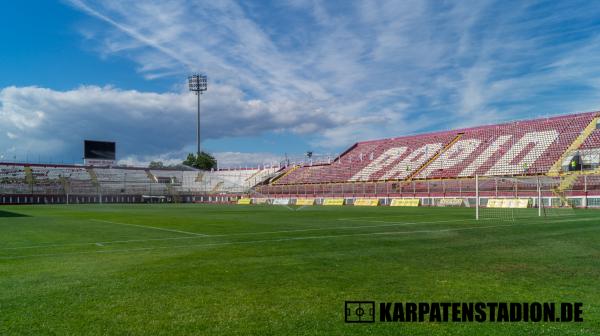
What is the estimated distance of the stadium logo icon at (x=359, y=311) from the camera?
5.02m

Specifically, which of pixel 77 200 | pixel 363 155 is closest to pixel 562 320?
pixel 363 155

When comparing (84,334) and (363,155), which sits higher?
(363,155)

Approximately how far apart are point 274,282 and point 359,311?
6.41ft

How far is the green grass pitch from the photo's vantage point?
4812mm

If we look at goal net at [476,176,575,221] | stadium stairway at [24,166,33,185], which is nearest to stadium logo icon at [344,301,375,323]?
goal net at [476,176,575,221]

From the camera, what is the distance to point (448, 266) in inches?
326

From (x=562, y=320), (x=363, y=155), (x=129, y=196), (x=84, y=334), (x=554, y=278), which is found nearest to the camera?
(x=84, y=334)

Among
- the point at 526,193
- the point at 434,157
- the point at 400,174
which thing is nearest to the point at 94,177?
the point at 400,174

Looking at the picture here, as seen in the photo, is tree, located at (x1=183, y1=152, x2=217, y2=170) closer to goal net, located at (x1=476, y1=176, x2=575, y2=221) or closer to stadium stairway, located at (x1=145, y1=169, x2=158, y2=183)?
stadium stairway, located at (x1=145, y1=169, x2=158, y2=183)

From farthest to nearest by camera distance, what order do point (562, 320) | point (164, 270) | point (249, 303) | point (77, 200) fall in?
point (77, 200), point (164, 270), point (249, 303), point (562, 320)

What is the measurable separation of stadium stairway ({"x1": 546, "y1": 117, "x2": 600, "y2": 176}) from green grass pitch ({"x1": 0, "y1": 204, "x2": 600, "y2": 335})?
33490mm

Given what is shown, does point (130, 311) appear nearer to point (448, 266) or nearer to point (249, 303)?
point (249, 303)

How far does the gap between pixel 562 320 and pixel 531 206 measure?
35.5 meters

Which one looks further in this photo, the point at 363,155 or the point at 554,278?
the point at 363,155
